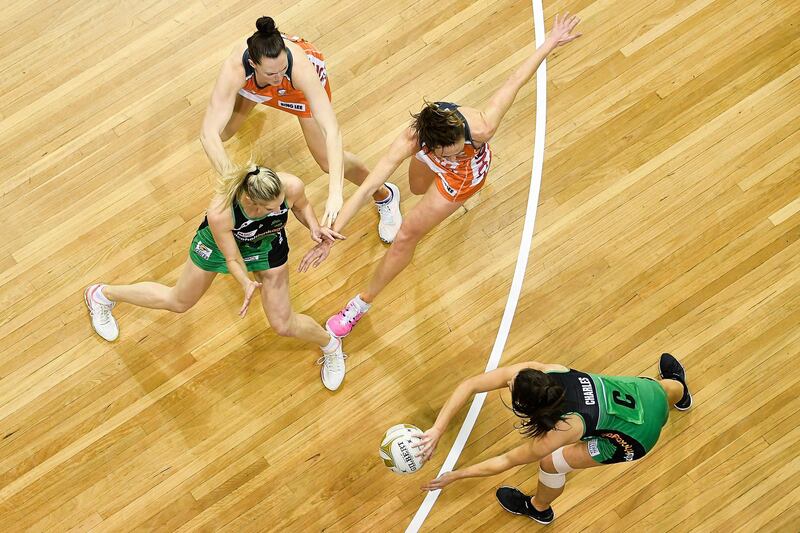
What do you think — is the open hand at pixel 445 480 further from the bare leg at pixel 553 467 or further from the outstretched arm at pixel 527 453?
the bare leg at pixel 553 467

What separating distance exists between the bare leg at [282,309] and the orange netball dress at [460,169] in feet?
3.17

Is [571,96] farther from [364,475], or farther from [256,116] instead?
[364,475]

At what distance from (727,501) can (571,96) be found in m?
2.72

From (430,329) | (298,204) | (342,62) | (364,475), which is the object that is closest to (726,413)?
(430,329)

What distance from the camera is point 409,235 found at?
186 inches

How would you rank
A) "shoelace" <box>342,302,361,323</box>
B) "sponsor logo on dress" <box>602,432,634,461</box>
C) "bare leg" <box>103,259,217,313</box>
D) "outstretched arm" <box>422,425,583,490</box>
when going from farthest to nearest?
"shoelace" <box>342,302,361,323</box> < "bare leg" <box>103,259,217,313</box> < "sponsor logo on dress" <box>602,432,634,461</box> < "outstretched arm" <box>422,425,583,490</box>

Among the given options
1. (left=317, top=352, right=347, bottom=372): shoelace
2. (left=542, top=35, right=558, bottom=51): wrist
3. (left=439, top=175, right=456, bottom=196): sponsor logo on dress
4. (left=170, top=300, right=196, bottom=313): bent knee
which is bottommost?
(left=317, top=352, right=347, bottom=372): shoelace

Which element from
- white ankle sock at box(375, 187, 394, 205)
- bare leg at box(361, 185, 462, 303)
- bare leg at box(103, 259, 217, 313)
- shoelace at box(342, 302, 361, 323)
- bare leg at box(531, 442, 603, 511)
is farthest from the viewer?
Result: white ankle sock at box(375, 187, 394, 205)

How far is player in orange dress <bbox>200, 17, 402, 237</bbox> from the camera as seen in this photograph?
413cm

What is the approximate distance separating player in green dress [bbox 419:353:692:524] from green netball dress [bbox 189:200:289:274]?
3.92 feet

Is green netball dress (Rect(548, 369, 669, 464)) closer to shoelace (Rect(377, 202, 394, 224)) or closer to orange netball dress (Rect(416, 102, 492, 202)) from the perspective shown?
orange netball dress (Rect(416, 102, 492, 202))

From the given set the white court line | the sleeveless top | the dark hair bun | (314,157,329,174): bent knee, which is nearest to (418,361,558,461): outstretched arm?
the white court line

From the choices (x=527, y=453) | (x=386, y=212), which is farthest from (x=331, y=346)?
(x=527, y=453)

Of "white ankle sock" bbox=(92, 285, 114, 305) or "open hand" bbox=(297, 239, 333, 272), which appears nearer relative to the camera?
"open hand" bbox=(297, 239, 333, 272)
